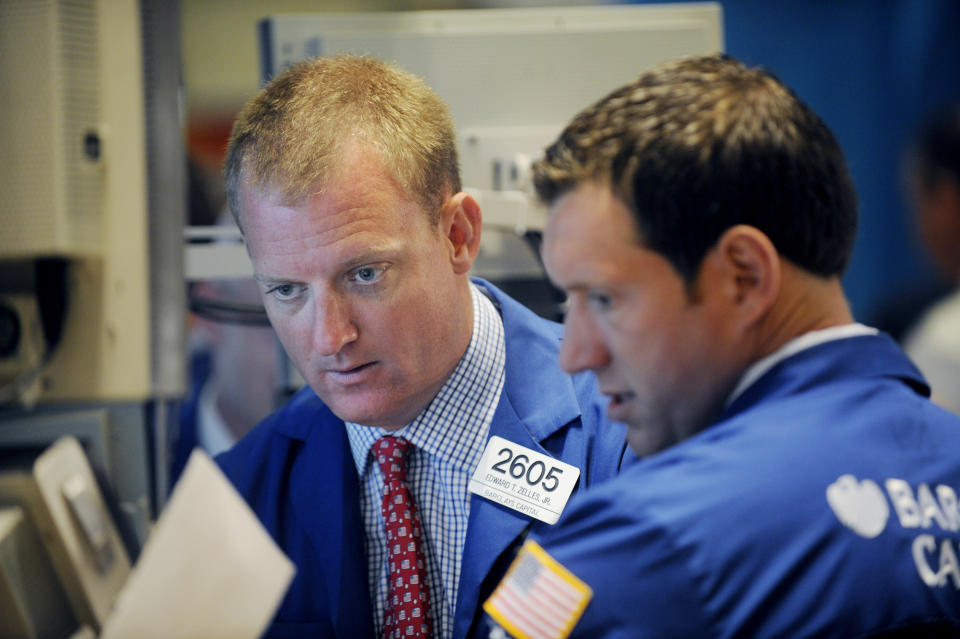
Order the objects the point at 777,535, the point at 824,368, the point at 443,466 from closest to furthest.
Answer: the point at 777,535 → the point at 824,368 → the point at 443,466

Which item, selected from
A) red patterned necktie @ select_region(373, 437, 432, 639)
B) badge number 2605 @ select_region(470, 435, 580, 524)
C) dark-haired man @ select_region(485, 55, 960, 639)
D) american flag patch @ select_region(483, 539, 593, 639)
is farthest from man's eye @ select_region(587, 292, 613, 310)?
red patterned necktie @ select_region(373, 437, 432, 639)

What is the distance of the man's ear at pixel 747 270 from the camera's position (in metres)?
0.91

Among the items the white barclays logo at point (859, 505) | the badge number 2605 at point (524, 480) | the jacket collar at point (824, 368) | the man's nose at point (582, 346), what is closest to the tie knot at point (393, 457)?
the badge number 2605 at point (524, 480)

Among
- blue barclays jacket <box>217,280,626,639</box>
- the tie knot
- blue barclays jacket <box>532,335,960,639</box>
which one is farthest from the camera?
the tie knot

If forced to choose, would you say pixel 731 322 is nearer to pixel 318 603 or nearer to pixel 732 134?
pixel 732 134

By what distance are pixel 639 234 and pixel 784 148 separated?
163 millimetres

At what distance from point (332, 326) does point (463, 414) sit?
0.25m

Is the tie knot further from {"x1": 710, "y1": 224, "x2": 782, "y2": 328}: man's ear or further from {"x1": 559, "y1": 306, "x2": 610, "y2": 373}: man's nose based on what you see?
{"x1": 710, "y1": 224, "x2": 782, "y2": 328}: man's ear

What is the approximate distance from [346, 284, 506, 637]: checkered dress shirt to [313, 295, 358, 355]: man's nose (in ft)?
0.60

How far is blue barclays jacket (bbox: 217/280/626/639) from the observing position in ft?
4.15

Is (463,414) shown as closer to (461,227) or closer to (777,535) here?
(461,227)

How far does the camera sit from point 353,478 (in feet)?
4.73

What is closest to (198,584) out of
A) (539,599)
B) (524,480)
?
(539,599)

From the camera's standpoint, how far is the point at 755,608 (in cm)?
82
